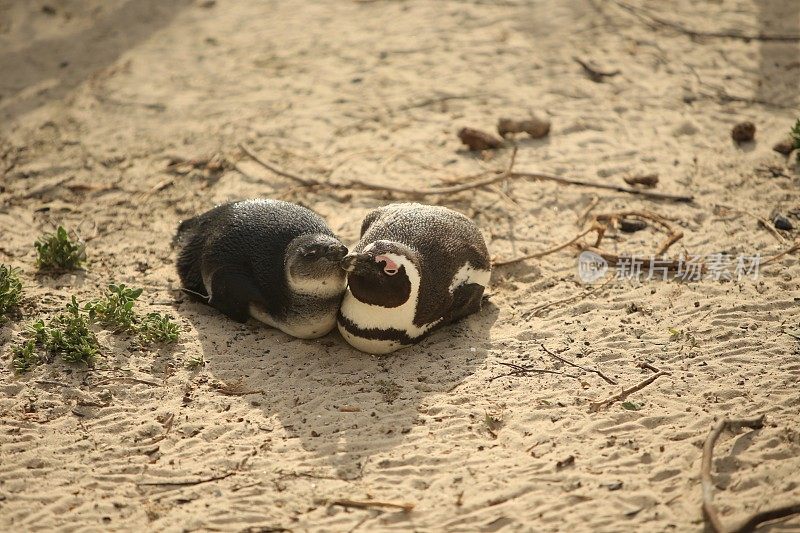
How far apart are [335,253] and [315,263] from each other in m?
0.14

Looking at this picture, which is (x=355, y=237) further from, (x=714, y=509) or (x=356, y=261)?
(x=714, y=509)

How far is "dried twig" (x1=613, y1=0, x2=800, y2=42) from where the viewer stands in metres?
9.25

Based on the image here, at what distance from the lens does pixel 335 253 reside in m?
5.25

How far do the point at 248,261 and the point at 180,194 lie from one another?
213cm

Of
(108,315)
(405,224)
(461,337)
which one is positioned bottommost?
(461,337)

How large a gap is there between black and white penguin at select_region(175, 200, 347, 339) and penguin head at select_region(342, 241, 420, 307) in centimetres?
19

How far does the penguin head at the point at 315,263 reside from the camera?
5.24 metres

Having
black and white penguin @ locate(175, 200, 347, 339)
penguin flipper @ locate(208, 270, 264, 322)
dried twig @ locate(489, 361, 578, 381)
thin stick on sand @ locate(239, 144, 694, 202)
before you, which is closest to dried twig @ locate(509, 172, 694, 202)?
thin stick on sand @ locate(239, 144, 694, 202)

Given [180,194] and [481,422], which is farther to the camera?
[180,194]

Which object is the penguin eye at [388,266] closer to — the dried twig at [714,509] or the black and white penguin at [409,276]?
the black and white penguin at [409,276]

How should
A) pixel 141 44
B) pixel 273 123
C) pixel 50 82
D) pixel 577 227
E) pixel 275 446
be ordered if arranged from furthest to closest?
1. pixel 141 44
2. pixel 50 82
3. pixel 273 123
4. pixel 577 227
5. pixel 275 446

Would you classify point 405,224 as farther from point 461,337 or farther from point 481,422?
point 481,422

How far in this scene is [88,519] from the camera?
13.9 ft

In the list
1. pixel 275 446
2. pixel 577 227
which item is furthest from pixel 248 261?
pixel 577 227
